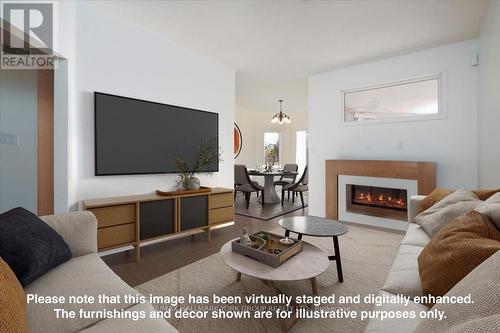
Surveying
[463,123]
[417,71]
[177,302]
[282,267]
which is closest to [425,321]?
[282,267]

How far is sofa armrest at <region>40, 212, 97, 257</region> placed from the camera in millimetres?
1492

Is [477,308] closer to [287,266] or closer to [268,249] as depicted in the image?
[287,266]

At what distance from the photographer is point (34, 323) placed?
93 centimetres

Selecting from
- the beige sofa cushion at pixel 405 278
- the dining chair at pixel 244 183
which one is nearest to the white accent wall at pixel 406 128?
the dining chair at pixel 244 183

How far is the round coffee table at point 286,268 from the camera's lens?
139cm

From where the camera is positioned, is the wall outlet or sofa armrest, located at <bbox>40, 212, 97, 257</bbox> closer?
sofa armrest, located at <bbox>40, 212, 97, 257</bbox>

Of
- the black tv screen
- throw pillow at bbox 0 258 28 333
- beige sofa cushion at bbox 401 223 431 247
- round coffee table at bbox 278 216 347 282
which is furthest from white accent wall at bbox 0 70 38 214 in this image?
beige sofa cushion at bbox 401 223 431 247

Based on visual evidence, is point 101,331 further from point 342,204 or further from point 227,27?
point 342,204

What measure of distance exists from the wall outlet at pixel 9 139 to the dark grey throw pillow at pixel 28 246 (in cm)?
218

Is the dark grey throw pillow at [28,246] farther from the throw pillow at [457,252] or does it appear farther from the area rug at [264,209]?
the area rug at [264,209]

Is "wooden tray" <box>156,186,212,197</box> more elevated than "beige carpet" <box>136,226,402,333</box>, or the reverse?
"wooden tray" <box>156,186,212,197</box>

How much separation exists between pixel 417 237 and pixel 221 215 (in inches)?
88.1

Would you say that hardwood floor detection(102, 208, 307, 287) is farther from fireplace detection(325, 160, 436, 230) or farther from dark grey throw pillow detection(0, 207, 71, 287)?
fireplace detection(325, 160, 436, 230)

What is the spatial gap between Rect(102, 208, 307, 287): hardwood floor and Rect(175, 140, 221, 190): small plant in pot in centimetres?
71
